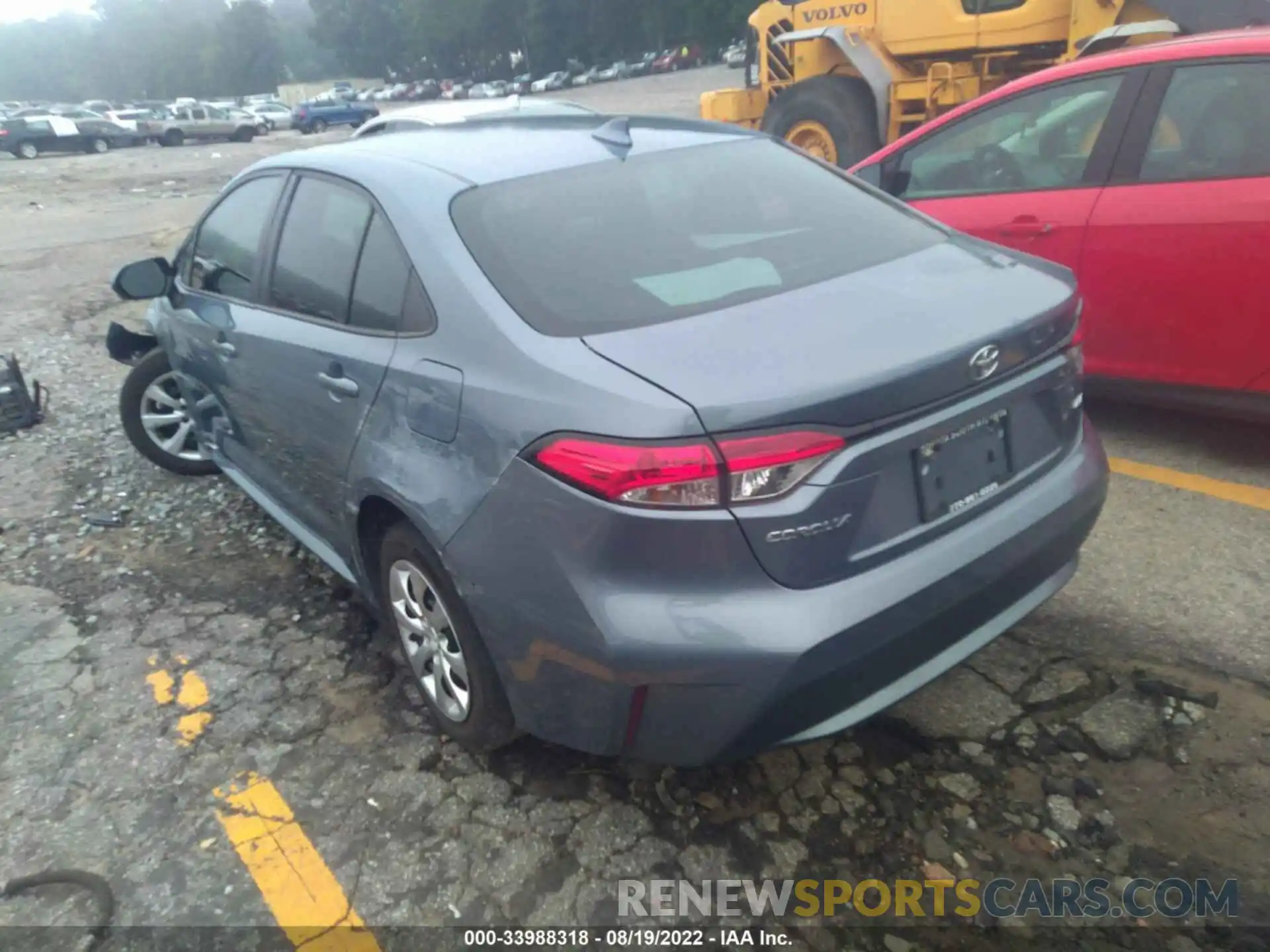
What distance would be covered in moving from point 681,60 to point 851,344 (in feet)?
191

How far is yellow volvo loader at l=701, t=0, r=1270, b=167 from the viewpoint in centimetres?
828

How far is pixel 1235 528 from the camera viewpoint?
11.7 ft

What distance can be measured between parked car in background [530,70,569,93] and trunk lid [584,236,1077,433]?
58920 mm

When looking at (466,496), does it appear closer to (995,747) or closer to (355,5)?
(995,747)

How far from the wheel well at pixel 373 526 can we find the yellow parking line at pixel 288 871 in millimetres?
671

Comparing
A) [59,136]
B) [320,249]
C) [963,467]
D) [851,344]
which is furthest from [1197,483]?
[59,136]

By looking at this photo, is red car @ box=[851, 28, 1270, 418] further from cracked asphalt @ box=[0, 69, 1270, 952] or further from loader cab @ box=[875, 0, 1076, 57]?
loader cab @ box=[875, 0, 1076, 57]

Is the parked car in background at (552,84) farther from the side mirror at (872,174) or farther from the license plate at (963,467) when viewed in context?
the license plate at (963,467)

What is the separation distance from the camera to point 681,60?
55438mm

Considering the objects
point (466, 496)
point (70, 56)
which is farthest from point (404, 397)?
point (70, 56)

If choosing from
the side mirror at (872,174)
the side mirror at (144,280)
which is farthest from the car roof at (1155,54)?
the side mirror at (144,280)

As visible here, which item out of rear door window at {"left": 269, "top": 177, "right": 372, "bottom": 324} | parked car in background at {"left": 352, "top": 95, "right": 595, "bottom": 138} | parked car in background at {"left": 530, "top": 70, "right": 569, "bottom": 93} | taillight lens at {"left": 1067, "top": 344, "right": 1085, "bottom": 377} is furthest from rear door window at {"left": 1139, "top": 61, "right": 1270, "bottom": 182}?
parked car in background at {"left": 530, "top": 70, "right": 569, "bottom": 93}

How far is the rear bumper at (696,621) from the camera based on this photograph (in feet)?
6.56

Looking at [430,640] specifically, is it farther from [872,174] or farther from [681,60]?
[681,60]
